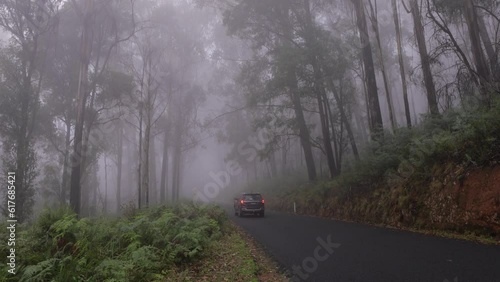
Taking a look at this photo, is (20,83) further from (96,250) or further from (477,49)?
(477,49)

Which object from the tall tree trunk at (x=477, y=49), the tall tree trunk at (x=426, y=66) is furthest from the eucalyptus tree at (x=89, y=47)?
the tall tree trunk at (x=477, y=49)

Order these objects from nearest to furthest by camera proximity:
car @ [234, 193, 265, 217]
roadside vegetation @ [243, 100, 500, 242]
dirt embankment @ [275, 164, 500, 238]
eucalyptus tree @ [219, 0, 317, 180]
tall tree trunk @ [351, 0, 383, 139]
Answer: dirt embankment @ [275, 164, 500, 238] < roadside vegetation @ [243, 100, 500, 242] < tall tree trunk @ [351, 0, 383, 139] < eucalyptus tree @ [219, 0, 317, 180] < car @ [234, 193, 265, 217]

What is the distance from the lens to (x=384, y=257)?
7383mm

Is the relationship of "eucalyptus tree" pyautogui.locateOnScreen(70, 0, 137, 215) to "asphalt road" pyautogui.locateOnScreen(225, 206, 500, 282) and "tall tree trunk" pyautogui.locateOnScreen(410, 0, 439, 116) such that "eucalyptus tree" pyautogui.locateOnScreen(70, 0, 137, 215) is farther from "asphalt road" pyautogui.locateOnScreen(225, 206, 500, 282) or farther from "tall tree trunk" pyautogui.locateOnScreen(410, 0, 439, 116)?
"tall tree trunk" pyautogui.locateOnScreen(410, 0, 439, 116)

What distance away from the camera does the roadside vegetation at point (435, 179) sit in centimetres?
894

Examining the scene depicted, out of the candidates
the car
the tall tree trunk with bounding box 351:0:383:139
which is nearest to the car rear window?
the car

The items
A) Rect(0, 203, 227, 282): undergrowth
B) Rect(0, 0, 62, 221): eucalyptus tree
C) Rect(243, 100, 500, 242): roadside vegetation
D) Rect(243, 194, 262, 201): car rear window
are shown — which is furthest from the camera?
Rect(243, 194, 262, 201): car rear window

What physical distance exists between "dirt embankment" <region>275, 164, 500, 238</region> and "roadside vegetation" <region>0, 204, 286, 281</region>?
5.51m

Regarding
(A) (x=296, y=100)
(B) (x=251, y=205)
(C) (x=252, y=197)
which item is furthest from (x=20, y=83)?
(A) (x=296, y=100)

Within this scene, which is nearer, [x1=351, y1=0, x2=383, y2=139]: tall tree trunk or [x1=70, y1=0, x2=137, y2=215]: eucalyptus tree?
[x1=351, y1=0, x2=383, y2=139]: tall tree trunk

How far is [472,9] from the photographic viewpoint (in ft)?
44.1

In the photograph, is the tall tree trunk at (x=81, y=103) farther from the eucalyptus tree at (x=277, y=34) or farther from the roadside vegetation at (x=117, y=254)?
the roadside vegetation at (x=117, y=254)

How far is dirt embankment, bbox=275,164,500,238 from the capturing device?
339 inches

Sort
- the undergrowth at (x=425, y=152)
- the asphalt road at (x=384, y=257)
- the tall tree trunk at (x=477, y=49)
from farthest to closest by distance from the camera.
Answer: the tall tree trunk at (x=477, y=49), the undergrowth at (x=425, y=152), the asphalt road at (x=384, y=257)
